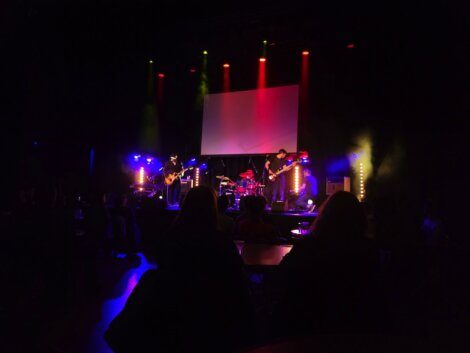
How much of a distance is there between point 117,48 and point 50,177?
3612mm

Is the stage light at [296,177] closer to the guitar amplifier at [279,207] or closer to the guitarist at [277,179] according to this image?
the guitarist at [277,179]

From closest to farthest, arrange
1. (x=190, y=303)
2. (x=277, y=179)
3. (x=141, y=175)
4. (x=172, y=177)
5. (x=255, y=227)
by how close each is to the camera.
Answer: (x=190, y=303)
(x=255, y=227)
(x=277, y=179)
(x=172, y=177)
(x=141, y=175)

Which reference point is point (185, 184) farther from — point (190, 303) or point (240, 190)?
point (190, 303)

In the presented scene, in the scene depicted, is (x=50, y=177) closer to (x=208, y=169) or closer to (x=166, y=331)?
(x=208, y=169)

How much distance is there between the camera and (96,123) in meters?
9.17

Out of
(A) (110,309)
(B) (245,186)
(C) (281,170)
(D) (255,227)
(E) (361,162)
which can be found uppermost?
(E) (361,162)

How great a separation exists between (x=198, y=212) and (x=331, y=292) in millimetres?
743

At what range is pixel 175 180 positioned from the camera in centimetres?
927

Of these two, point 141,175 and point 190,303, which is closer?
point 190,303

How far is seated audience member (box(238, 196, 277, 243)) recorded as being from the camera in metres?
3.15

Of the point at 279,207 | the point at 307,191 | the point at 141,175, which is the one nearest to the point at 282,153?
the point at 307,191

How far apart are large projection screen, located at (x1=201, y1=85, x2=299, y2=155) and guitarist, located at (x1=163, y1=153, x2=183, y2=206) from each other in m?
0.85

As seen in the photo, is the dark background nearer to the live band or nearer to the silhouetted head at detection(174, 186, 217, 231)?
the live band

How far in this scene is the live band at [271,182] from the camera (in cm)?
808
